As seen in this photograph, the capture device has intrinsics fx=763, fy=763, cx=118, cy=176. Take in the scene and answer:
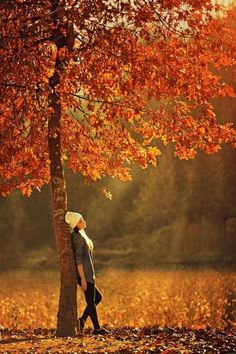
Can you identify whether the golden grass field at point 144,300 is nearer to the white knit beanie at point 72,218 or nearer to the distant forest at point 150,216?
the white knit beanie at point 72,218

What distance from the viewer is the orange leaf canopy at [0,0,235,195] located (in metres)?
16.1

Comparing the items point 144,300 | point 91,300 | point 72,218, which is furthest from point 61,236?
point 144,300

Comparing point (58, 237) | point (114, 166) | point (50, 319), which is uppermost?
point (114, 166)

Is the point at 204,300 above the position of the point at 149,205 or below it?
below

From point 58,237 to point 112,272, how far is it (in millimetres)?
28118

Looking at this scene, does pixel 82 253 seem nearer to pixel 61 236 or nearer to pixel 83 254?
pixel 83 254

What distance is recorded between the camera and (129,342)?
15383 mm

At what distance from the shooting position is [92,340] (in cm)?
1560

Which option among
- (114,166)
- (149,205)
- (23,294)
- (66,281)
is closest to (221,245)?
(149,205)

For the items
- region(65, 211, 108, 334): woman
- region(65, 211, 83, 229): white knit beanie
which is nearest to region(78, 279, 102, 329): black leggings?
region(65, 211, 108, 334): woman

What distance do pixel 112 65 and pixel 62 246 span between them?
407 cm

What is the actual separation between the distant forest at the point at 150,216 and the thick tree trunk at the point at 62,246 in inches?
1015

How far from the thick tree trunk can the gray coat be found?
15 centimetres

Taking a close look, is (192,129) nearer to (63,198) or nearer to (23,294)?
(63,198)
